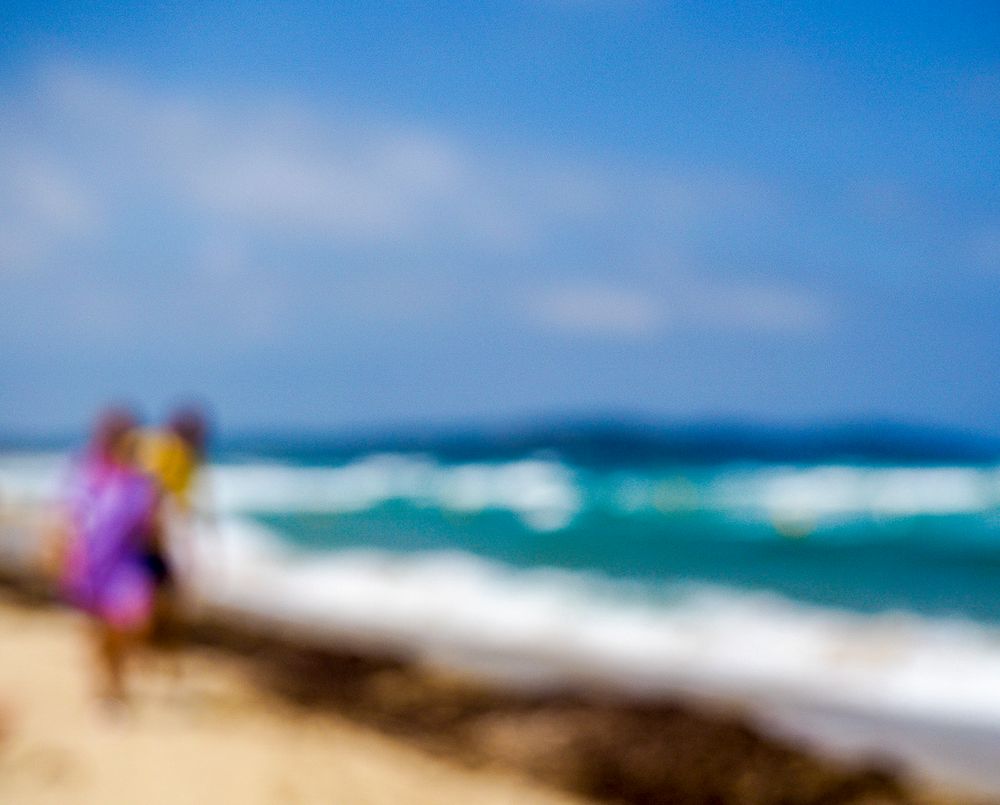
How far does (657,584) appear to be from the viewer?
1354 cm

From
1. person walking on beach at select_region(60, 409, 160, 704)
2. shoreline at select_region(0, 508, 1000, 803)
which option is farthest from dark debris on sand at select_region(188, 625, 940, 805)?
person walking on beach at select_region(60, 409, 160, 704)

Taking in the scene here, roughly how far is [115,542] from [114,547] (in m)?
0.03

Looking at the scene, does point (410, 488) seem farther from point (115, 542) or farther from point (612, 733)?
point (115, 542)

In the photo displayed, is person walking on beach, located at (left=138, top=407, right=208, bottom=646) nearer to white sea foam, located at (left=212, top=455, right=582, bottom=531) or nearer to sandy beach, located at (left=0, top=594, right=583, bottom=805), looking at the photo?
sandy beach, located at (left=0, top=594, right=583, bottom=805)

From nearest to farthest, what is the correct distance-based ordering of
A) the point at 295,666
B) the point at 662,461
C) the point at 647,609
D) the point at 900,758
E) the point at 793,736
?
1. the point at 900,758
2. the point at 793,736
3. the point at 295,666
4. the point at 647,609
5. the point at 662,461

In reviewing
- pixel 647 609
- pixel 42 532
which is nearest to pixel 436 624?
pixel 647 609

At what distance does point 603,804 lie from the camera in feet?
16.2

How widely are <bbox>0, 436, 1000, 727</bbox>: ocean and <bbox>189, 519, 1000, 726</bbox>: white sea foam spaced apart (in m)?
0.03

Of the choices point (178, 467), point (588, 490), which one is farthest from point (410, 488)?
point (178, 467)

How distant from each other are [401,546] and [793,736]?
1436cm

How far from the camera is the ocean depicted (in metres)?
8.05

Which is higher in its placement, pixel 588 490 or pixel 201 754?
pixel 588 490

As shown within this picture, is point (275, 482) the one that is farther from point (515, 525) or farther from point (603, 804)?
point (603, 804)

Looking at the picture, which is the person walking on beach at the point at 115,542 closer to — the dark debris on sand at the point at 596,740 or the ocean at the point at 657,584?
the ocean at the point at 657,584
